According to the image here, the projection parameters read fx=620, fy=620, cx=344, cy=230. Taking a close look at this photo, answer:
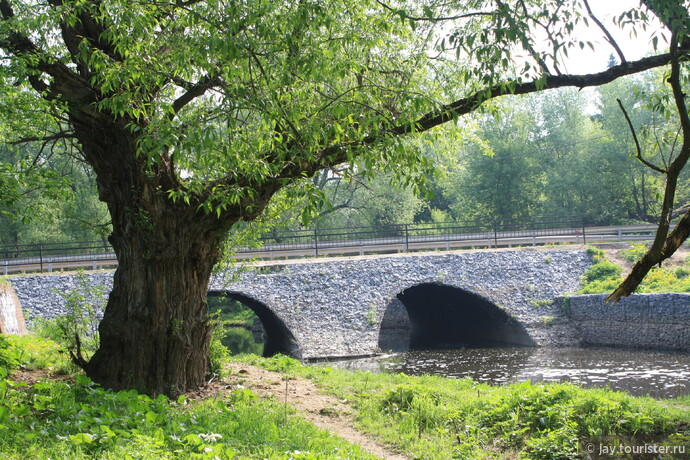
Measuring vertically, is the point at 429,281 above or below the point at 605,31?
below

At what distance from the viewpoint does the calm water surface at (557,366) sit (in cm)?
1339

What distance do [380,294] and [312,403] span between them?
1158 cm

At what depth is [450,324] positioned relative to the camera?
24.9m

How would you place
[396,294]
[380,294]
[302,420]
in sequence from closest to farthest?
[302,420] → [380,294] → [396,294]

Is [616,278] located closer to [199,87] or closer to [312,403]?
[312,403]

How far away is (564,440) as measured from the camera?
620 cm

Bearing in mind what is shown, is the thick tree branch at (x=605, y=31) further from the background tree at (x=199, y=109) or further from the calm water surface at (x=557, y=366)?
the calm water surface at (x=557, y=366)

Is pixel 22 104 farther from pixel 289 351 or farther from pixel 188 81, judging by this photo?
pixel 289 351

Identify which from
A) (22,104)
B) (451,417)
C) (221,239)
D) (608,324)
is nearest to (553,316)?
(608,324)

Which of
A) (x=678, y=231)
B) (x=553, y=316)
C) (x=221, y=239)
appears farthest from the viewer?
(x=553, y=316)

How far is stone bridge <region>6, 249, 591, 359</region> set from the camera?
18547 mm

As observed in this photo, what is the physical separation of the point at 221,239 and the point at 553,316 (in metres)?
15.2

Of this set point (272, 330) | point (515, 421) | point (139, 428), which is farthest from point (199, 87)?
point (272, 330)

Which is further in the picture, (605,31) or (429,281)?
(429,281)
